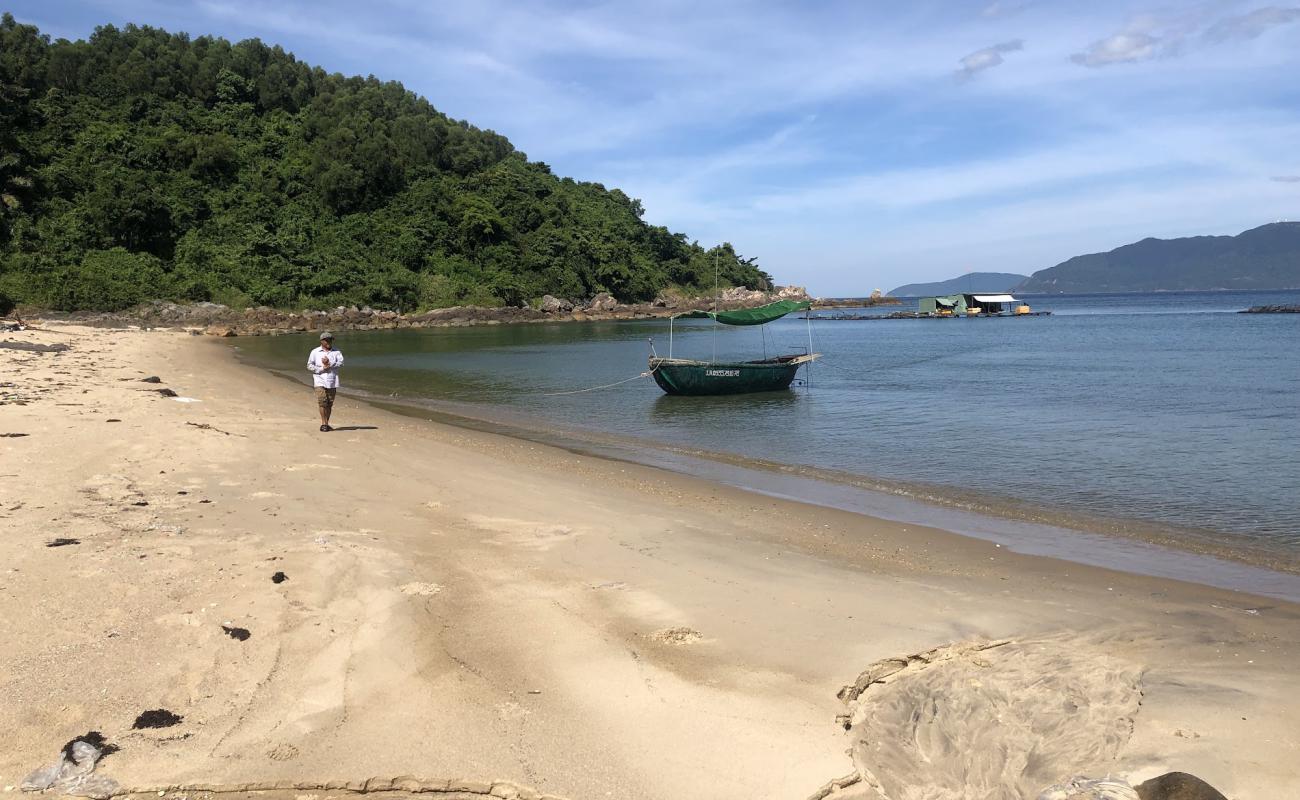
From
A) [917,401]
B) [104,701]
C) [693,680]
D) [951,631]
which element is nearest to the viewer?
[104,701]

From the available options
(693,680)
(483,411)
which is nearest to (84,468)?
(693,680)

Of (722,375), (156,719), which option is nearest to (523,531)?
(156,719)

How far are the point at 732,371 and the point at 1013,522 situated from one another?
16513mm

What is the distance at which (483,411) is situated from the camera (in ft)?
72.5

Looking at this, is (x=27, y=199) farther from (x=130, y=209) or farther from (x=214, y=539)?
(x=214, y=539)

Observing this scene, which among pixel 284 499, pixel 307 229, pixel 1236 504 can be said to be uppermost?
pixel 307 229

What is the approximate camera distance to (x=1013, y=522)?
10461 millimetres

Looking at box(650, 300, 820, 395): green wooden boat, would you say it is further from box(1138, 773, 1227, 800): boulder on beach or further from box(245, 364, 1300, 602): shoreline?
box(1138, 773, 1227, 800): boulder on beach

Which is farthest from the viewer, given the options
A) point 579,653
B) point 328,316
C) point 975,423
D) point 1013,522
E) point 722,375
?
point 328,316

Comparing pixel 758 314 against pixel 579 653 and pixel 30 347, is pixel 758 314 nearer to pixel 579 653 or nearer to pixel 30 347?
pixel 30 347

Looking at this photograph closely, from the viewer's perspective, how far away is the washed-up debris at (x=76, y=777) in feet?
10.8

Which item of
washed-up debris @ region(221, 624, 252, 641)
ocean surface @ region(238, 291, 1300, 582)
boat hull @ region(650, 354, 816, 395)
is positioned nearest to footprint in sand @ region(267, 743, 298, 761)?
washed-up debris @ region(221, 624, 252, 641)

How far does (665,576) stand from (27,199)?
75.0m

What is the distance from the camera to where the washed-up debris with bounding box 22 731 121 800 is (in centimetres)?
329
